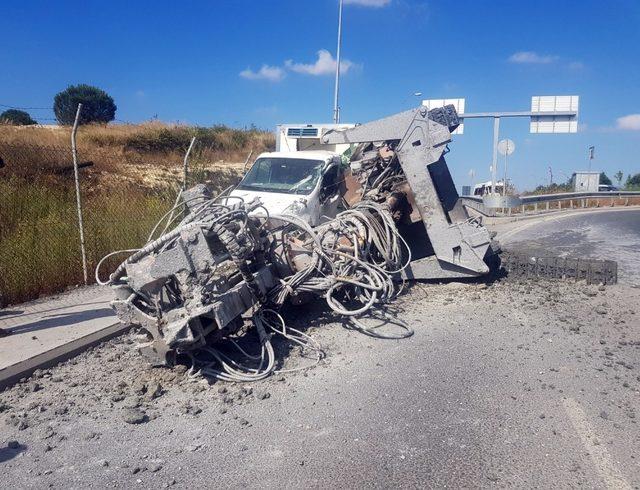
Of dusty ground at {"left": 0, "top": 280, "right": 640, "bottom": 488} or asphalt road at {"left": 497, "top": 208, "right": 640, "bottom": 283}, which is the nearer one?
dusty ground at {"left": 0, "top": 280, "right": 640, "bottom": 488}

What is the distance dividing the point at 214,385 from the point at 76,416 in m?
1.20

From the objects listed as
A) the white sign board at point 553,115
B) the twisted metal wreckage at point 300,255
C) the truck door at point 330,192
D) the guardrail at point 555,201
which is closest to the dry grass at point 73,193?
the twisted metal wreckage at point 300,255

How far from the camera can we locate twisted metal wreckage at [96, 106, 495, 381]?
203 inches

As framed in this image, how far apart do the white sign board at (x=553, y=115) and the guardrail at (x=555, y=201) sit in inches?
132

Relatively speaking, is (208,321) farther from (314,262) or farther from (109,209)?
(109,209)

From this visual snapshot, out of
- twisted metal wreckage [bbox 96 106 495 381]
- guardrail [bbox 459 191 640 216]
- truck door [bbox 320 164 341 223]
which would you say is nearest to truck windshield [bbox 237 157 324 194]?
truck door [bbox 320 164 341 223]

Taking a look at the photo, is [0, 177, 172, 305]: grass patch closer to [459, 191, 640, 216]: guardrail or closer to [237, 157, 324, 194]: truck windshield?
[237, 157, 324, 194]: truck windshield

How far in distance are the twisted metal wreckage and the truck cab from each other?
0.34m

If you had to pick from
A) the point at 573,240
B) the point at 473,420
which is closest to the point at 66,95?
the point at 573,240

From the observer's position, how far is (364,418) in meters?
4.45

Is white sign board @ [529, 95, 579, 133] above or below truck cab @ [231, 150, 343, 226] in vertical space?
above

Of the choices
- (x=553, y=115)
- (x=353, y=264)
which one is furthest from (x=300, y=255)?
(x=553, y=115)

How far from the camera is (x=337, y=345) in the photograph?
20.5ft

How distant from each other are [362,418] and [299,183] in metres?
5.98
